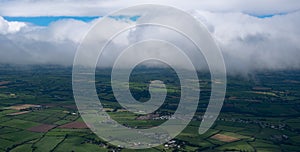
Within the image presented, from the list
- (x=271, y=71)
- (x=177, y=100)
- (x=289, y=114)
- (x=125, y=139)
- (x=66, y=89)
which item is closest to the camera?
(x=125, y=139)

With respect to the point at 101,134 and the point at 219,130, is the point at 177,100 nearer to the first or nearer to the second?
the point at 219,130

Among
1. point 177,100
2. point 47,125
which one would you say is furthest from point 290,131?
→ point 47,125

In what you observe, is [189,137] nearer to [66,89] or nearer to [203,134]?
[203,134]

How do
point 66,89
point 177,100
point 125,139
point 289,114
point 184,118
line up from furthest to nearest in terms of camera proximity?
point 66,89
point 177,100
point 289,114
point 184,118
point 125,139

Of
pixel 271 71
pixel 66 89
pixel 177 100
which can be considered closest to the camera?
pixel 177 100

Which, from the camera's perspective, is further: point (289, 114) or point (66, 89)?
point (66, 89)

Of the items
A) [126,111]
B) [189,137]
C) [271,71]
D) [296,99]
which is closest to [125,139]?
[189,137]
